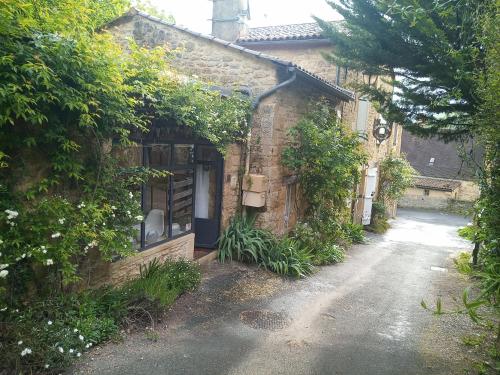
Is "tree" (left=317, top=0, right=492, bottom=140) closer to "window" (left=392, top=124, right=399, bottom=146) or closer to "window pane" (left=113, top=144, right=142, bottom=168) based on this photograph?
"window pane" (left=113, top=144, right=142, bottom=168)

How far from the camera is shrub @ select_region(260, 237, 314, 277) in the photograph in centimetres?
823

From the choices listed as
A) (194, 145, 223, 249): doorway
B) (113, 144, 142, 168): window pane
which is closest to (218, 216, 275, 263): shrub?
(194, 145, 223, 249): doorway

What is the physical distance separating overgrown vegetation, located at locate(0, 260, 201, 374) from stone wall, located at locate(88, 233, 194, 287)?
0.16 m

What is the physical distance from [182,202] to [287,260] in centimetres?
266

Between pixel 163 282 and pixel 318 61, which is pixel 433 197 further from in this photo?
pixel 163 282

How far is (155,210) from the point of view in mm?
6840

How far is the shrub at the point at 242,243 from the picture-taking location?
834 centimetres

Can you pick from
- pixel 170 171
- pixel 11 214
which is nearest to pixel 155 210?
pixel 170 171

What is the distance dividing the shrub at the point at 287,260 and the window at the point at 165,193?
6.30 feet

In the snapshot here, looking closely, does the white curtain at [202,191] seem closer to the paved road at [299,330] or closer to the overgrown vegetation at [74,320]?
the paved road at [299,330]

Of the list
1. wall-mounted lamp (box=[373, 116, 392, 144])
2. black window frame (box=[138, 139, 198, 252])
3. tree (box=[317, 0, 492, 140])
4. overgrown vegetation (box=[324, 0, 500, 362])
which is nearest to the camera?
Result: overgrown vegetation (box=[324, 0, 500, 362])

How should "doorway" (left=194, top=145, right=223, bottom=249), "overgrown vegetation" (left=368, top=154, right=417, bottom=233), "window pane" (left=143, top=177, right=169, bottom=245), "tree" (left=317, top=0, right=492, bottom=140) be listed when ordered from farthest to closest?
1. "overgrown vegetation" (left=368, top=154, right=417, bottom=233)
2. "doorway" (left=194, top=145, right=223, bottom=249)
3. "window pane" (left=143, top=177, right=169, bottom=245)
4. "tree" (left=317, top=0, right=492, bottom=140)

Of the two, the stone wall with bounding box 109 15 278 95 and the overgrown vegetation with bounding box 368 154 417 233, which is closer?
the stone wall with bounding box 109 15 278 95

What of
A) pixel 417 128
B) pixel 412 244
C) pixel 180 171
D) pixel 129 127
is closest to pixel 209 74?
pixel 180 171
